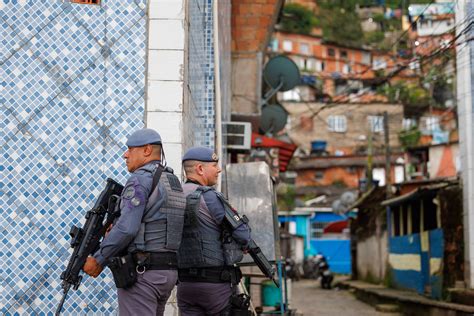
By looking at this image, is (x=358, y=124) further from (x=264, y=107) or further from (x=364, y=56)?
(x=264, y=107)

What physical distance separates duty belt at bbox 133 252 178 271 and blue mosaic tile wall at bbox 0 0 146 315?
3.66 ft

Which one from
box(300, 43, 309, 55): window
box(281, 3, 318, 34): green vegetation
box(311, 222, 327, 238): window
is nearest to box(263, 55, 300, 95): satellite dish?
box(311, 222, 327, 238): window

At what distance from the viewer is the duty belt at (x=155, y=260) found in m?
4.44

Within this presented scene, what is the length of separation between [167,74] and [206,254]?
1.53 m

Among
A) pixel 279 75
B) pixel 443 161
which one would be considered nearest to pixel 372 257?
pixel 443 161

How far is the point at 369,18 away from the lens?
7925cm

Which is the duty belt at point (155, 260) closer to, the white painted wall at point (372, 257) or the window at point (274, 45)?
the white painted wall at point (372, 257)

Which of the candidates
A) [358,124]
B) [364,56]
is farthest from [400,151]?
[364,56]

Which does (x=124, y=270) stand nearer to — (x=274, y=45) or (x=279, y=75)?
(x=279, y=75)

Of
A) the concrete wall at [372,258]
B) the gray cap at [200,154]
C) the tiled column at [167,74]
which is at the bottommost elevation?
the concrete wall at [372,258]

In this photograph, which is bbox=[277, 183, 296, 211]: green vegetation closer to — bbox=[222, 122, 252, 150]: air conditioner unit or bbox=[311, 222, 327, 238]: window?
bbox=[311, 222, 327, 238]: window

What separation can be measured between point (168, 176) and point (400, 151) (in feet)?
167

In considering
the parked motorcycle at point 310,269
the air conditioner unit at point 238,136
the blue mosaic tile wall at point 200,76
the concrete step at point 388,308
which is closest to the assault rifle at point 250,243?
the blue mosaic tile wall at point 200,76

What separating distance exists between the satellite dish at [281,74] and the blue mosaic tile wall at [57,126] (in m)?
10.6
